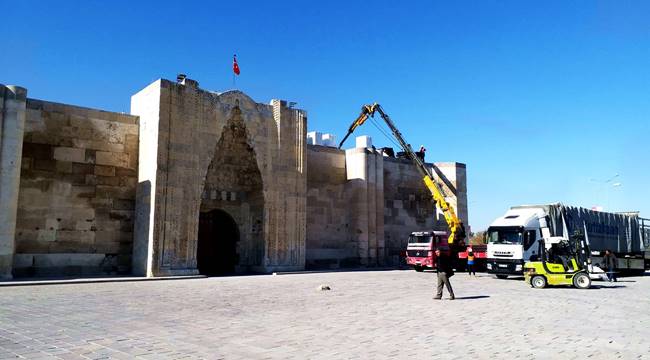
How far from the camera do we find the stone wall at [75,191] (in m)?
19.0

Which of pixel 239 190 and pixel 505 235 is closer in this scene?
pixel 505 235

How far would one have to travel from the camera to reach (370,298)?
42.8 feet

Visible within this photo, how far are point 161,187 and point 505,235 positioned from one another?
14.5m

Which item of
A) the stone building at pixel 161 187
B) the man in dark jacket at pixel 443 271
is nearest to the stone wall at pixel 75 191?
the stone building at pixel 161 187

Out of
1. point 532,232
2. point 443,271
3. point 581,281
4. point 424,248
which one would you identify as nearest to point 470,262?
point 424,248

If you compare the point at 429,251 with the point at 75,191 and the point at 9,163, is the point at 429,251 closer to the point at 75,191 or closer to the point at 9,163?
the point at 75,191

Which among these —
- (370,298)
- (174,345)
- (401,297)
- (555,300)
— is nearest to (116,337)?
(174,345)

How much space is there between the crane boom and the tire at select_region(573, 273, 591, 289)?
31.8ft

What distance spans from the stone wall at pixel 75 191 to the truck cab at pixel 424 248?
14157mm

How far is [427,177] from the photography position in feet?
99.8

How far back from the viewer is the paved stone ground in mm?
6566

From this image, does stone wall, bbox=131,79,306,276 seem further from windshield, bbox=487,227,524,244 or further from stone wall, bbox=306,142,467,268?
windshield, bbox=487,227,524,244

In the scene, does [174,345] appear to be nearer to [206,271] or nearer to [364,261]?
[206,271]

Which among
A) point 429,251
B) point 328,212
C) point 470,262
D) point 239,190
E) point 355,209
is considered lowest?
point 470,262
